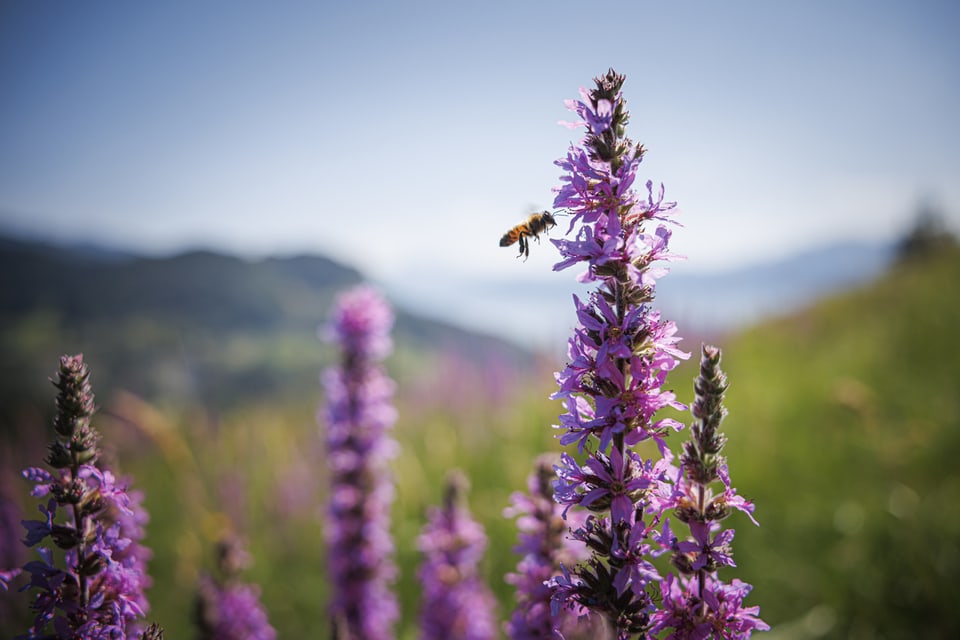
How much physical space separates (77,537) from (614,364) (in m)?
1.98

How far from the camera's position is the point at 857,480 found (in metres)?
7.19

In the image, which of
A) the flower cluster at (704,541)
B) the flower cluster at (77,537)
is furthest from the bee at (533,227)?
the flower cluster at (77,537)

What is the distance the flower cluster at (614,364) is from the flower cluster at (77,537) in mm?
1540

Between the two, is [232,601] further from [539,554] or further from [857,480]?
[857,480]


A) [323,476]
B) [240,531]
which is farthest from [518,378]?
[240,531]

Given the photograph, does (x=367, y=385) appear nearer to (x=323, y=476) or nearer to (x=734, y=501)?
(x=734, y=501)

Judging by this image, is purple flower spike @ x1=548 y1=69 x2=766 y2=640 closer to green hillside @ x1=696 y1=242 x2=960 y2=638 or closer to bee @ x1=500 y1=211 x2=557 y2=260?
bee @ x1=500 y1=211 x2=557 y2=260

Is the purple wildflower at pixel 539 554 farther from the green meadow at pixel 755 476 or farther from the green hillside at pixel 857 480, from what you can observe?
the green hillside at pixel 857 480

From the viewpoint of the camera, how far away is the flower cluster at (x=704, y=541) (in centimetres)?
161

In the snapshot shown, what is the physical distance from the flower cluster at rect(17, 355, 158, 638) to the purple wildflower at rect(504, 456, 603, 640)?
4.91ft

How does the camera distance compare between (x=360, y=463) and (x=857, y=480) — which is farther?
(x=857, y=480)

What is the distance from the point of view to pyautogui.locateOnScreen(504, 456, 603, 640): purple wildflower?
234 cm

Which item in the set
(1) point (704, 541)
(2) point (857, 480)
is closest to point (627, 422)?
(1) point (704, 541)

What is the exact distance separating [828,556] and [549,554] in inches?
200
